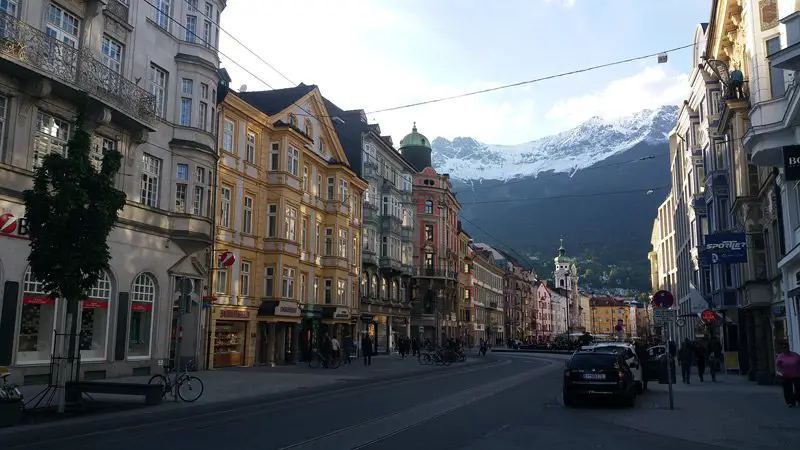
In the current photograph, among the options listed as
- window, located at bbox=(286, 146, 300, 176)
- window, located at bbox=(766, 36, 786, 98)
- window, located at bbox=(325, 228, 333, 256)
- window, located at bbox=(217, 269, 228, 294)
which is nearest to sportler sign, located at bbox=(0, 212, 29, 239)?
window, located at bbox=(217, 269, 228, 294)

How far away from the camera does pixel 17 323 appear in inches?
833

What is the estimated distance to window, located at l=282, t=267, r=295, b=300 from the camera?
3975 centimetres

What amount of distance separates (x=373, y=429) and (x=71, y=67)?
54.7ft

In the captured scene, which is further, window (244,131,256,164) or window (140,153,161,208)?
window (244,131,256,164)

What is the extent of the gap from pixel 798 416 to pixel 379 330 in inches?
1824

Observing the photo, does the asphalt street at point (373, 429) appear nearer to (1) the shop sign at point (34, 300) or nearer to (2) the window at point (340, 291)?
(1) the shop sign at point (34, 300)

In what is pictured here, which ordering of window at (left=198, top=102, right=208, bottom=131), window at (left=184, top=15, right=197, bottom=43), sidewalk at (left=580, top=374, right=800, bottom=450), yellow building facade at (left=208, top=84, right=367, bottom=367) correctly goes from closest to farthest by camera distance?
sidewalk at (left=580, top=374, right=800, bottom=450), window at (left=184, top=15, right=197, bottom=43), window at (left=198, top=102, right=208, bottom=131), yellow building facade at (left=208, top=84, right=367, bottom=367)

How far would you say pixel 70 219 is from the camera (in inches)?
610

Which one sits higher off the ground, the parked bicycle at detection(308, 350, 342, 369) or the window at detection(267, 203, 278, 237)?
the window at detection(267, 203, 278, 237)

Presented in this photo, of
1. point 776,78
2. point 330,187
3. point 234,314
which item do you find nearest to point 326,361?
point 234,314

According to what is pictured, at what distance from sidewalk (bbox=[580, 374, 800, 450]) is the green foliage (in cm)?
1232

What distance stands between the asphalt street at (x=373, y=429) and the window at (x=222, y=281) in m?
16.3

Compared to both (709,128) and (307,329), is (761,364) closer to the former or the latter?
(709,128)

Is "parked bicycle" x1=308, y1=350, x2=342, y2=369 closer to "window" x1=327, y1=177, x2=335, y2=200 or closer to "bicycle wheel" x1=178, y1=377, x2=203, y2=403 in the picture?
"window" x1=327, y1=177, x2=335, y2=200
